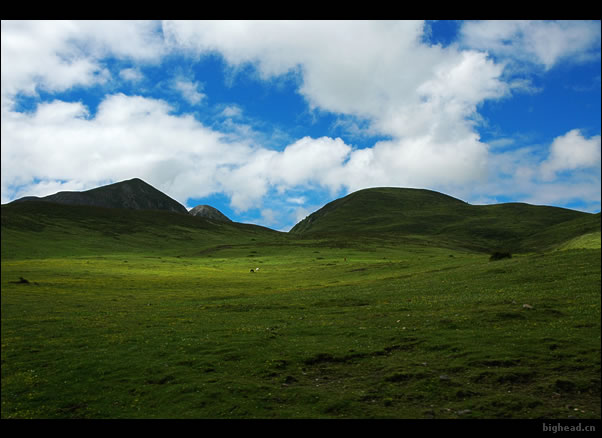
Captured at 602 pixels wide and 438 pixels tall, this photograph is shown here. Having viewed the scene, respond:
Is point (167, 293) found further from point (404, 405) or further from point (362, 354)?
point (404, 405)

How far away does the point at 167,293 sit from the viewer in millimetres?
55188

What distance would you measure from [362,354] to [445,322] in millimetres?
8911

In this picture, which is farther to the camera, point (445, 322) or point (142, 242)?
point (142, 242)

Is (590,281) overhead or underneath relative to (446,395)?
overhead

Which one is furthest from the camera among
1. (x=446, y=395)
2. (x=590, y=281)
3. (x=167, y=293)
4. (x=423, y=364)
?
(x=167, y=293)

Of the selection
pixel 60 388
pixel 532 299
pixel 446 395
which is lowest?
pixel 60 388

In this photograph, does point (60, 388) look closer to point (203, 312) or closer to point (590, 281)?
point (203, 312)

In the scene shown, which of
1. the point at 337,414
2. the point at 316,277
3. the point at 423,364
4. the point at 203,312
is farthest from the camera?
the point at 316,277

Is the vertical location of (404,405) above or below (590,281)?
below

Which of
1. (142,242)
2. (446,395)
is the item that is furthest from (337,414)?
(142,242)

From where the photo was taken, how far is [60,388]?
19609 millimetres

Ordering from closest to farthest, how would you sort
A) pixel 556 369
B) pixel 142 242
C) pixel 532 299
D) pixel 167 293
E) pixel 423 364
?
1. pixel 556 369
2. pixel 423 364
3. pixel 532 299
4. pixel 167 293
5. pixel 142 242

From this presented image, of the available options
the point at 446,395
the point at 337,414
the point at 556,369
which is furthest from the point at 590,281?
the point at 337,414

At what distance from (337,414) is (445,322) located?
1574 centimetres
